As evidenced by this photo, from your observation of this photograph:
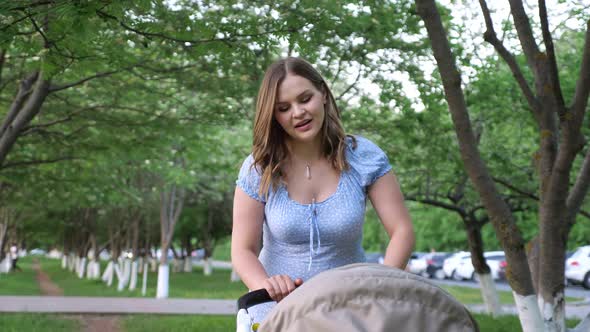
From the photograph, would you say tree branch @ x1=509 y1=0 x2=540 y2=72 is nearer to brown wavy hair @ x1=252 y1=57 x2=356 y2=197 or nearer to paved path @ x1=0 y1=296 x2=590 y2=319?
brown wavy hair @ x1=252 y1=57 x2=356 y2=197

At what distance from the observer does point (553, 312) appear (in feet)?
28.1

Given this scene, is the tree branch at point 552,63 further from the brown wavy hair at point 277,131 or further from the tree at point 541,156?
the brown wavy hair at point 277,131

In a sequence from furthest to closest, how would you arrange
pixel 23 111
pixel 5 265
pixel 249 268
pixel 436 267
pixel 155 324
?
1. pixel 5 265
2. pixel 436 267
3. pixel 155 324
4. pixel 23 111
5. pixel 249 268

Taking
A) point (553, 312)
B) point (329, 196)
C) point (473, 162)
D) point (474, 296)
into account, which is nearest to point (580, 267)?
point (474, 296)

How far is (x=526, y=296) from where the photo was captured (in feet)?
24.7

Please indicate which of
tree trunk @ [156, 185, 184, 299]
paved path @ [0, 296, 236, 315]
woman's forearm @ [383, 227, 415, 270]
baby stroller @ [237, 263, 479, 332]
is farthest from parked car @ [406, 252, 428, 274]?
baby stroller @ [237, 263, 479, 332]

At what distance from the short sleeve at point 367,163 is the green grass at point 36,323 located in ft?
36.6

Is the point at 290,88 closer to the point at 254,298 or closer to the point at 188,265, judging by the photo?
the point at 254,298

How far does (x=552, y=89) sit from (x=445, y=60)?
154 centimetres

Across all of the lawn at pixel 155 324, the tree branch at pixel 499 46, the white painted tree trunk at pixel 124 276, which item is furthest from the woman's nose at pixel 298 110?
the white painted tree trunk at pixel 124 276

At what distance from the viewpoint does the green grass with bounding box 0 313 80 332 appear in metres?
13.7

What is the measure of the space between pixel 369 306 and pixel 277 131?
1247mm

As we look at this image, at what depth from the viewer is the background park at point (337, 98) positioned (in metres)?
7.36

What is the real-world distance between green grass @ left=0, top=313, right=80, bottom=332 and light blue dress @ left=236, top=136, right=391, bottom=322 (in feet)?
36.0
